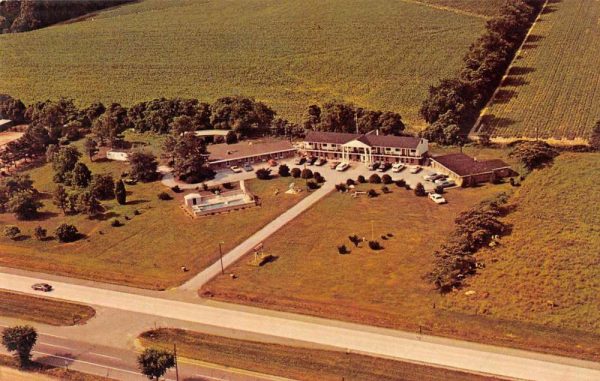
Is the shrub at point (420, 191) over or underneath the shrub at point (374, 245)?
over

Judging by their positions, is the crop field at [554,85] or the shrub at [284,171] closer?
the shrub at [284,171]

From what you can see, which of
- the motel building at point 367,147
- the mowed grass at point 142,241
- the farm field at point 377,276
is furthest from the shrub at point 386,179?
the mowed grass at point 142,241

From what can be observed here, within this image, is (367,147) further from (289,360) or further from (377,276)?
(289,360)

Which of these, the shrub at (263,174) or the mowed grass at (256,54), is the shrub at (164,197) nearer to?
the shrub at (263,174)

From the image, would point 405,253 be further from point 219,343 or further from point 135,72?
point 135,72

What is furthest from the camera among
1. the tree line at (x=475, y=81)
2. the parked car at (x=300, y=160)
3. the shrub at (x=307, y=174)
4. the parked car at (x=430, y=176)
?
the tree line at (x=475, y=81)

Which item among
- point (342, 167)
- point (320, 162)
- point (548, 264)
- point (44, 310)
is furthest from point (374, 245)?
point (44, 310)

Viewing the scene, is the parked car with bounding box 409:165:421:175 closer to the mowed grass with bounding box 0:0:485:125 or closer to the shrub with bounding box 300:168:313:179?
the shrub with bounding box 300:168:313:179
